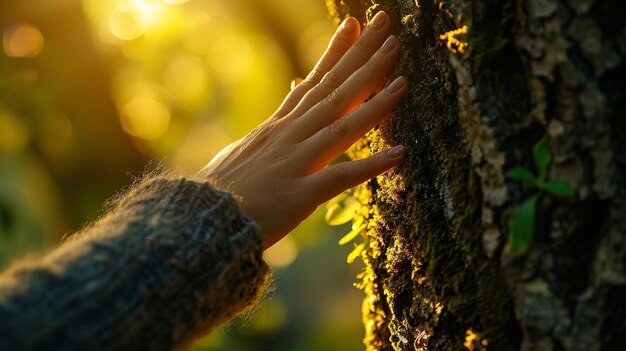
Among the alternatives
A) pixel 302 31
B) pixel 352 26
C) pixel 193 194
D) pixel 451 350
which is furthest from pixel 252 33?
pixel 451 350

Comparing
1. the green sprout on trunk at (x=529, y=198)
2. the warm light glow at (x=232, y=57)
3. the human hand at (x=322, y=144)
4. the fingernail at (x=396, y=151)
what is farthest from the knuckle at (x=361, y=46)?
the warm light glow at (x=232, y=57)

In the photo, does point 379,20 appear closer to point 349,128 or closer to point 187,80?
point 349,128

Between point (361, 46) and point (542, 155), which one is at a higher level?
point (361, 46)

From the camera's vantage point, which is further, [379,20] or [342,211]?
[342,211]

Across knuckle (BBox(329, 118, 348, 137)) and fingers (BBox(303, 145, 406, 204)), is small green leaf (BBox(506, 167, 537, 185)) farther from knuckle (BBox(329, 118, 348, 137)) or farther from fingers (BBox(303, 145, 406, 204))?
knuckle (BBox(329, 118, 348, 137))

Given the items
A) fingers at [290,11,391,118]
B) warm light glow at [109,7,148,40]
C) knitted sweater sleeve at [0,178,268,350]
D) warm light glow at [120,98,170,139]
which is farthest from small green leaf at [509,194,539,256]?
warm light glow at [120,98,170,139]

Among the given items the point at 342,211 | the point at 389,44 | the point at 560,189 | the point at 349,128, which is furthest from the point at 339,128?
the point at 560,189

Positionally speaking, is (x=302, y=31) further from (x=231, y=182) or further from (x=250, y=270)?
(x=250, y=270)
